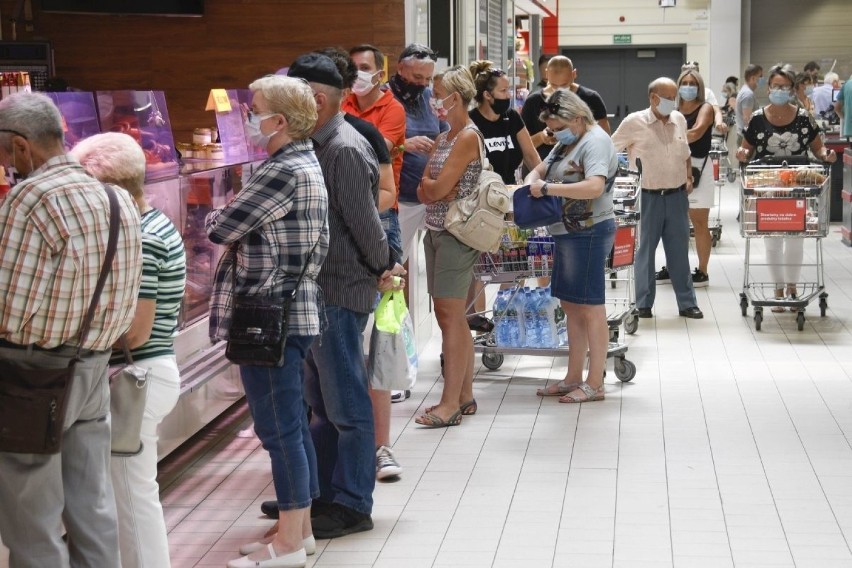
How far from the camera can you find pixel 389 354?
201 inches

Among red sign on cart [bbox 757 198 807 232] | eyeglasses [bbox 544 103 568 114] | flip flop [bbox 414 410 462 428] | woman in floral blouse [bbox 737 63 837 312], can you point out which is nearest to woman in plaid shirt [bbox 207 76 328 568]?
flip flop [bbox 414 410 462 428]

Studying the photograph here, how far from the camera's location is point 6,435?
321 cm

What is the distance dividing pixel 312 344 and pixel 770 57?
898 inches

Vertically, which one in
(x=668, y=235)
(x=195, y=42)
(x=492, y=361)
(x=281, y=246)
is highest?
(x=195, y=42)

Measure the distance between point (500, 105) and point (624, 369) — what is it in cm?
182

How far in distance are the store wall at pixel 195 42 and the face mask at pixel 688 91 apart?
10.1ft

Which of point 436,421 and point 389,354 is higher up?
point 389,354

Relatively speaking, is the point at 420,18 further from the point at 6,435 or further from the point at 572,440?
the point at 6,435

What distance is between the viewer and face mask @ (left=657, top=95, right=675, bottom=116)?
8.88 metres

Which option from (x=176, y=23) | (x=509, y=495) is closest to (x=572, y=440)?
(x=509, y=495)

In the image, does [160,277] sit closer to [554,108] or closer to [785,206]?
[554,108]

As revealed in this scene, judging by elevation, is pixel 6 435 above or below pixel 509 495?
above

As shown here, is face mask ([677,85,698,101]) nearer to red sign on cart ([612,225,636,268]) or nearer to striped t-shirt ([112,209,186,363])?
red sign on cart ([612,225,636,268])

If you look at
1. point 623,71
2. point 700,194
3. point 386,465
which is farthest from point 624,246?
point 623,71
